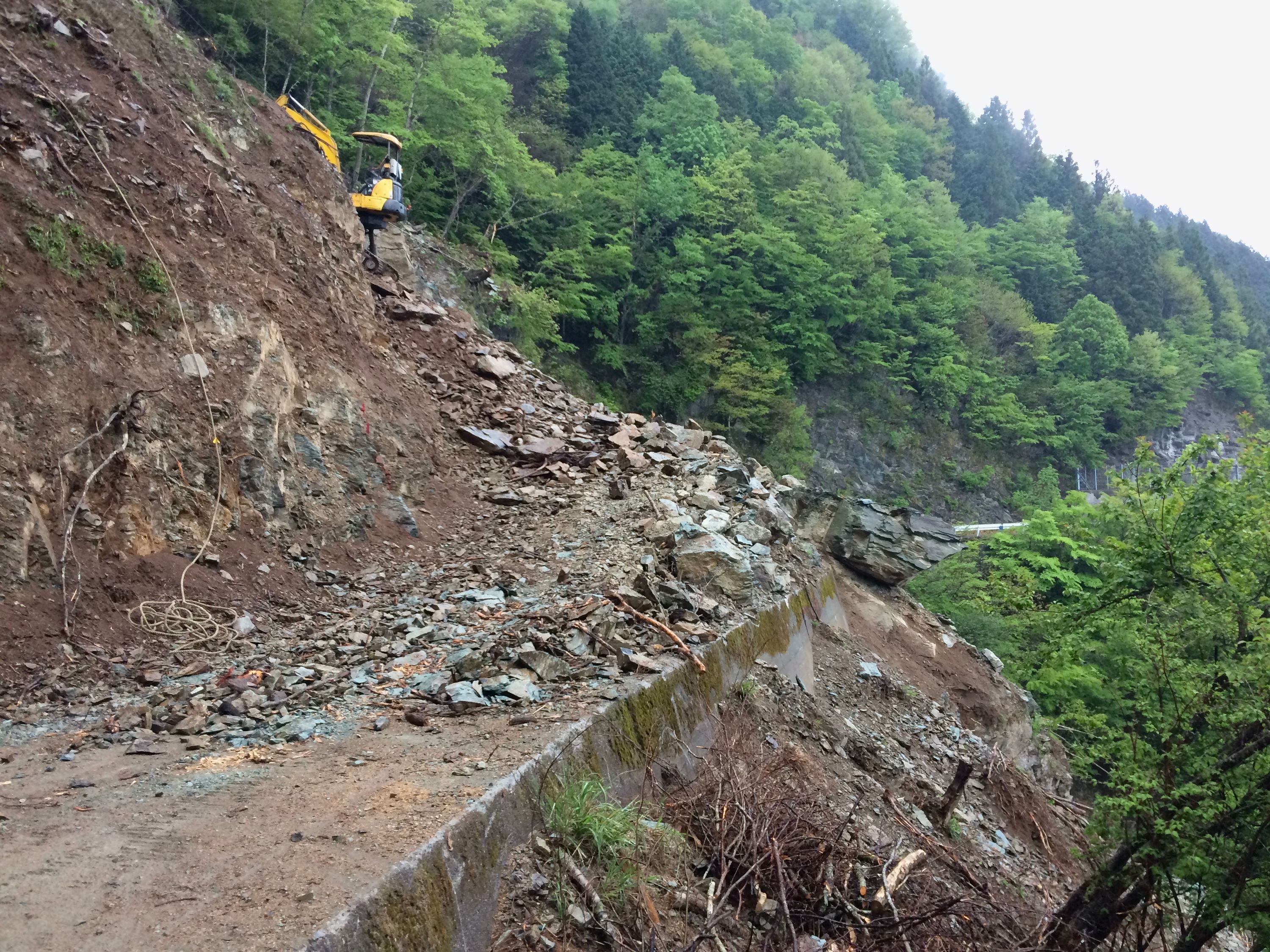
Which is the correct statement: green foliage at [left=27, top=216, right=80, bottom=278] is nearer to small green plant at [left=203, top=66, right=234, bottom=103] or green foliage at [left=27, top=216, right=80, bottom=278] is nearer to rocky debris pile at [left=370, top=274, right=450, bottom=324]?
small green plant at [left=203, top=66, right=234, bottom=103]

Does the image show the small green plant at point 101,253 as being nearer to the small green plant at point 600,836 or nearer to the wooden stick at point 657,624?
the wooden stick at point 657,624

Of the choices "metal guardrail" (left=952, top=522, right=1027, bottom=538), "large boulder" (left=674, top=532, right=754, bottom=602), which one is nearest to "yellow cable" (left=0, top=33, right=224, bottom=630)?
"large boulder" (left=674, top=532, right=754, bottom=602)

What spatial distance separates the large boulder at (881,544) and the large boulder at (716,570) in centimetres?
545

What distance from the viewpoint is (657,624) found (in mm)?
5168

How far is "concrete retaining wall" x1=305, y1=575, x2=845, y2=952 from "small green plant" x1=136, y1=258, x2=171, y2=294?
5313mm

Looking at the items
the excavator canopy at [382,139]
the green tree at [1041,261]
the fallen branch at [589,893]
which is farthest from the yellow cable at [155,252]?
the green tree at [1041,261]

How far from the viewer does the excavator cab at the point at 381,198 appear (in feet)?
38.6

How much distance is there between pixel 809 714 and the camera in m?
6.45

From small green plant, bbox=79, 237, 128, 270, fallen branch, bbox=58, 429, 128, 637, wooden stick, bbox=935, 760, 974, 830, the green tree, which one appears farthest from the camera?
the green tree

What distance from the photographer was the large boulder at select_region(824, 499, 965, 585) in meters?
11.3

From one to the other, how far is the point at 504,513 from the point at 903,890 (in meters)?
5.73

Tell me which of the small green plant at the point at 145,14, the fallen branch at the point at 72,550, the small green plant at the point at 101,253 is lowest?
the fallen branch at the point at 72,550

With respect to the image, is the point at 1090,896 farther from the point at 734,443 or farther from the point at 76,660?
the point at 734,443

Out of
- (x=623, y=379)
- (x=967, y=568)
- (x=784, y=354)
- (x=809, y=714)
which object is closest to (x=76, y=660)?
(x=809, y=714)
